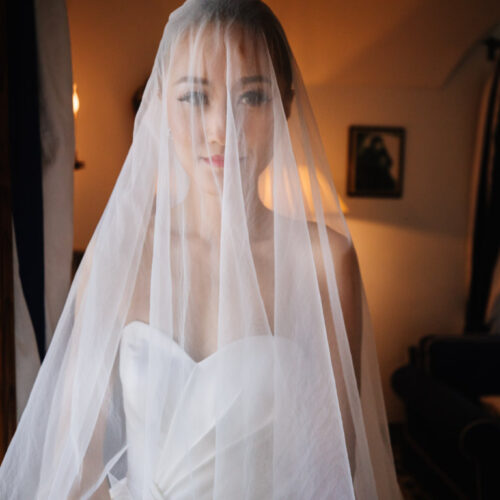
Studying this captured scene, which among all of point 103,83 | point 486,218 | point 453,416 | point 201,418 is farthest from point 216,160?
point 486,218

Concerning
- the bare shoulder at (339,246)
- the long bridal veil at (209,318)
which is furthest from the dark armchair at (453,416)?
the bare shoulder at (339,246)

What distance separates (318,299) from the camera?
687 millimetres

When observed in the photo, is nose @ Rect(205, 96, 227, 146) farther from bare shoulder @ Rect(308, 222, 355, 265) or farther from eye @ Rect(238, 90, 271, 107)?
bare shoulder @ Rect(308, 222, 355, 265)

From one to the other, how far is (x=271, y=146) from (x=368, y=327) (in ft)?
1.26

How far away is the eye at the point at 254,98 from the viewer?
2.29ft

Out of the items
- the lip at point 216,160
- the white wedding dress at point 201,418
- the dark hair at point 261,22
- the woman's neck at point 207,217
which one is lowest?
the white wedding dress at point 201,418

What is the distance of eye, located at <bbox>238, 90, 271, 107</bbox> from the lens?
2.29ft

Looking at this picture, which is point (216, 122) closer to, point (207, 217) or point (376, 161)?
point (207, 217)

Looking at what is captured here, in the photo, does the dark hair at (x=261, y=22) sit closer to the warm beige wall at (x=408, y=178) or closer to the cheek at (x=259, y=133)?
the cheek at (x=259, y=133)

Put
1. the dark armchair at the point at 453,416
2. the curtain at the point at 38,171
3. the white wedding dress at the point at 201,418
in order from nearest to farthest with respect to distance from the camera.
→ the white wedding dress at the point at 201,418, the curtain at the point at 38,171, the dark armchair at the point at 453,416

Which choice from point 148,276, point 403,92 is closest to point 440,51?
point 403,92

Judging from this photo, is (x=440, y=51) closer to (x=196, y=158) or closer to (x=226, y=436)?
A: (x=196, y=158)

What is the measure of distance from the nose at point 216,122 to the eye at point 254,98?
0.10ft

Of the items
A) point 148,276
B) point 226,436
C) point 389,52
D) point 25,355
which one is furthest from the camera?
point 389,52
